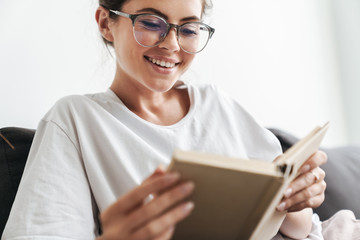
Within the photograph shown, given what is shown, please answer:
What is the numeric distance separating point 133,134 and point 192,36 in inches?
13.2

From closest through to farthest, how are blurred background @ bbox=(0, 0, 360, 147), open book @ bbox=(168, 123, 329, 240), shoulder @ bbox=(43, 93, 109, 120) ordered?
1. open book @ bbox=(168, 123, 329, 240)
2. shoulder @ bbox=(43, 93, 109, 120)
3. blurred background @ bbox=(0, 0, 360, 147)

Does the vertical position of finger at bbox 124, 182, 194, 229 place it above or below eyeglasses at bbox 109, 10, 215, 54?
below

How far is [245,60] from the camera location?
2182 mm

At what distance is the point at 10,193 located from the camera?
111 centimetres

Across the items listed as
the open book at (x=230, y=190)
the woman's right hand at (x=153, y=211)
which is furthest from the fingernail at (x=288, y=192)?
the woman's right hand at (x=153, y=211)

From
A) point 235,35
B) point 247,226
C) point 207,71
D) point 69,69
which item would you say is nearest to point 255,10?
point 235,35

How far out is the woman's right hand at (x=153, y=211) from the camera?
56cm

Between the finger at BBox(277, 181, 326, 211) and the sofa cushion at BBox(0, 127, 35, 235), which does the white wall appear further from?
the sofa cushion at BBox(0, 127, 35, 235)

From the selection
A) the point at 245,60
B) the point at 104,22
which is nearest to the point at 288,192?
the point at 104,22

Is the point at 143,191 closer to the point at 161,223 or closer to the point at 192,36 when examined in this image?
the point at 161,223

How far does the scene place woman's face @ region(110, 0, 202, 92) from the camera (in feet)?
3.48

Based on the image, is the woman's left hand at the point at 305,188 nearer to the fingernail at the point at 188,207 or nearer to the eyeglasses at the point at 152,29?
the fingernail at the point at 188,207

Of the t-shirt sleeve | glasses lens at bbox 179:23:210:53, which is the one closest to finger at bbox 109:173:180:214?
the t-shirt sleeve

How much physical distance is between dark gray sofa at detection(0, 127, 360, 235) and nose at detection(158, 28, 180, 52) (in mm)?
507
